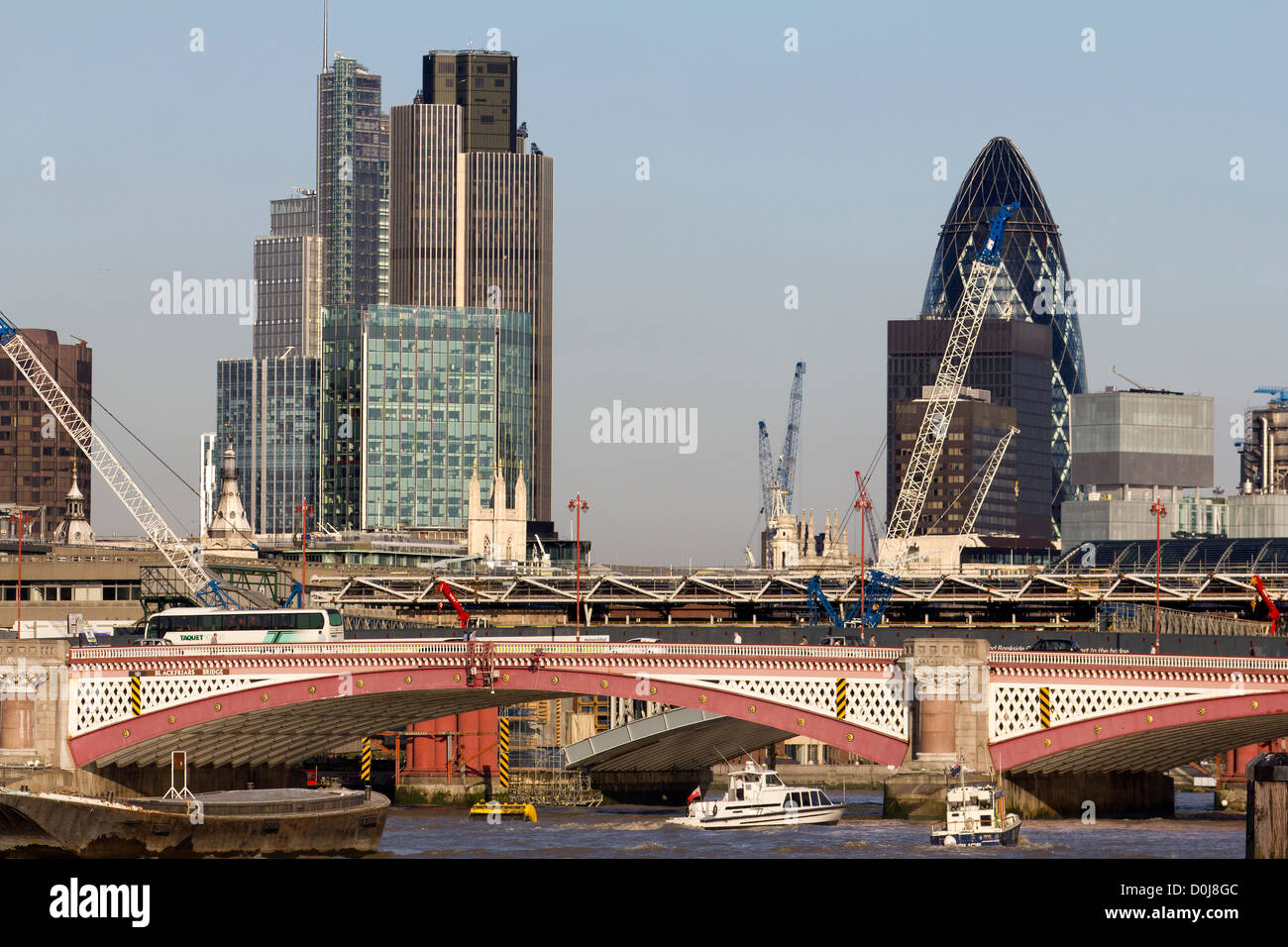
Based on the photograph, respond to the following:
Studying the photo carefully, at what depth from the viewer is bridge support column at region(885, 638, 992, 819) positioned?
A: 110562 millimetres

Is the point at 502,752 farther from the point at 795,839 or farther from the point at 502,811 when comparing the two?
the point at 795,839

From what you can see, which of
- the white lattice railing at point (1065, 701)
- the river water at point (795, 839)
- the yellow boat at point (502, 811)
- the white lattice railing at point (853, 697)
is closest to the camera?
the river water at point (795, 839)

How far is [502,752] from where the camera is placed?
14838 centimetres

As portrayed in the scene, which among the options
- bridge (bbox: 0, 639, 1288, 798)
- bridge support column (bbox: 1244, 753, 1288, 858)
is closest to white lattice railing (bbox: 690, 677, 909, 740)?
bridge (bbox: 0, 639, 1288, 798)

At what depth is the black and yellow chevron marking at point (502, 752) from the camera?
148 meters

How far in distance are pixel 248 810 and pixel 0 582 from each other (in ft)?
337

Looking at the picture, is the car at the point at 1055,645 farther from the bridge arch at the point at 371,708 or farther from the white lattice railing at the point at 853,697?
the bridge arch at the point at 371,708

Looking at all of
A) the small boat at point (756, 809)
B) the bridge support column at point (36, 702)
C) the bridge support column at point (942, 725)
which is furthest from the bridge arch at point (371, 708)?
the small boat at point (756, 809)

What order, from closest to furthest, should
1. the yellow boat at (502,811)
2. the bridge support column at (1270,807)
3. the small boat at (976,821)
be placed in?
the bridge support column at (1270,807) < the small boat at (976,821) < the yellow boat at (502,811)

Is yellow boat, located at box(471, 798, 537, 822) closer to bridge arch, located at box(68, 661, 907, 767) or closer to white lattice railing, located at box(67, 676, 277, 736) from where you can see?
bridge arch, located at box(68, 661, 907, 767)

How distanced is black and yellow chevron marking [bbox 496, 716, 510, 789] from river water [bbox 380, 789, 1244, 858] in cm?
1803

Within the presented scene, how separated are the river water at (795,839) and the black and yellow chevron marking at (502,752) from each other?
59.2 ft

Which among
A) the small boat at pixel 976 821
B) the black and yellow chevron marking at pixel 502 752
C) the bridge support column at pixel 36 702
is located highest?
the bridge support column at pixel 36 702
